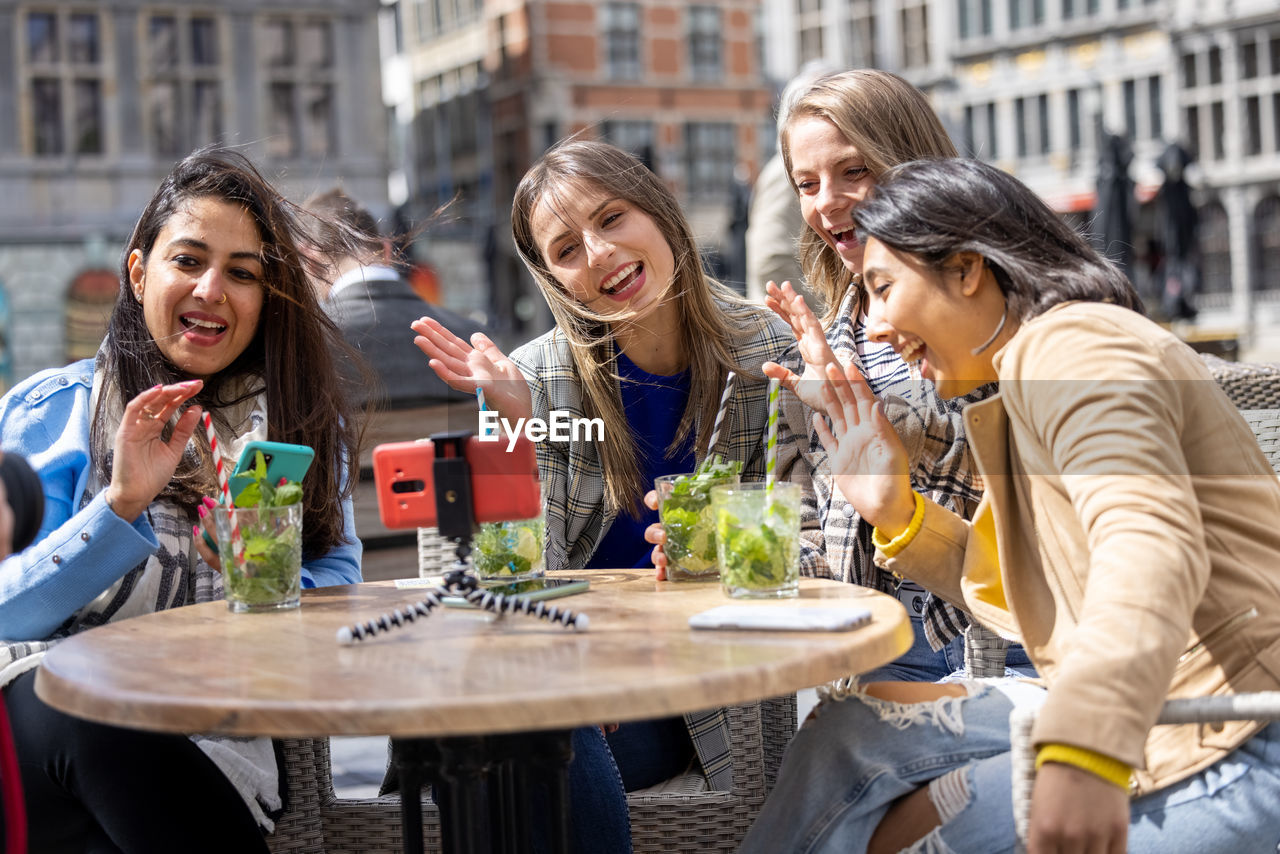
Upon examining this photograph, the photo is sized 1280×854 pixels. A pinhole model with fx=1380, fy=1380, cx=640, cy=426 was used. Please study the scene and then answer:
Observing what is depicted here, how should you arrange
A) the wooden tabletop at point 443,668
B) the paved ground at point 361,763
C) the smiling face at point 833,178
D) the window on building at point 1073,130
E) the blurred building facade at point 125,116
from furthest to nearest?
the window on building at point 1073,130
the blurred building facade at point 125,116
the paved ground at point 361,763
the smiling face at point 833,178
the wooden tabletop at point 443,668

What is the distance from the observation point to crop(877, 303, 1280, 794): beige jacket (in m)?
1.37

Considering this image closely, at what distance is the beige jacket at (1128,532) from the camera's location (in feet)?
4.48

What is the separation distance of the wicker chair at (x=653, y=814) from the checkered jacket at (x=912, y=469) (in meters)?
0.31

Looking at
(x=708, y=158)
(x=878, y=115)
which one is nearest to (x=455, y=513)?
(x=878, y=115)

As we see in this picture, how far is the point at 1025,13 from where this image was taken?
2869cm

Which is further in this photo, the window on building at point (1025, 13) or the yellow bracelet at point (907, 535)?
the window on building at point (1025, 13)

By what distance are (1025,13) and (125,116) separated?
17877mm

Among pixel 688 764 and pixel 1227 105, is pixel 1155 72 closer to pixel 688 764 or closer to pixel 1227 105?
pixel 1227 105

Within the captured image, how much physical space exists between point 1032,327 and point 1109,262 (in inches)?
9.9

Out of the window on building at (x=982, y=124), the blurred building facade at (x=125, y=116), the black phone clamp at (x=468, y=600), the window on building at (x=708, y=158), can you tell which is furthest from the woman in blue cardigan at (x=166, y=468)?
the window on building at (x=708, y=158)

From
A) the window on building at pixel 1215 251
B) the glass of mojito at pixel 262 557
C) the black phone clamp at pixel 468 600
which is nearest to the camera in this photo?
the black phone clamp at pixel 468 600

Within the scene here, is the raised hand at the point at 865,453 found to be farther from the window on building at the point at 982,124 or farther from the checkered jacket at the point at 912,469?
the window on building at the point at 982,124

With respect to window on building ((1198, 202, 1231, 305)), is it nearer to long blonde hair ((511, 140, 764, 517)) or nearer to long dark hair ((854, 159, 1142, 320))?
long blonde hair ((511, 140, 764, 517))

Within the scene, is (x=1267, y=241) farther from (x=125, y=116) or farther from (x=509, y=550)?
(x=509, y=550)
